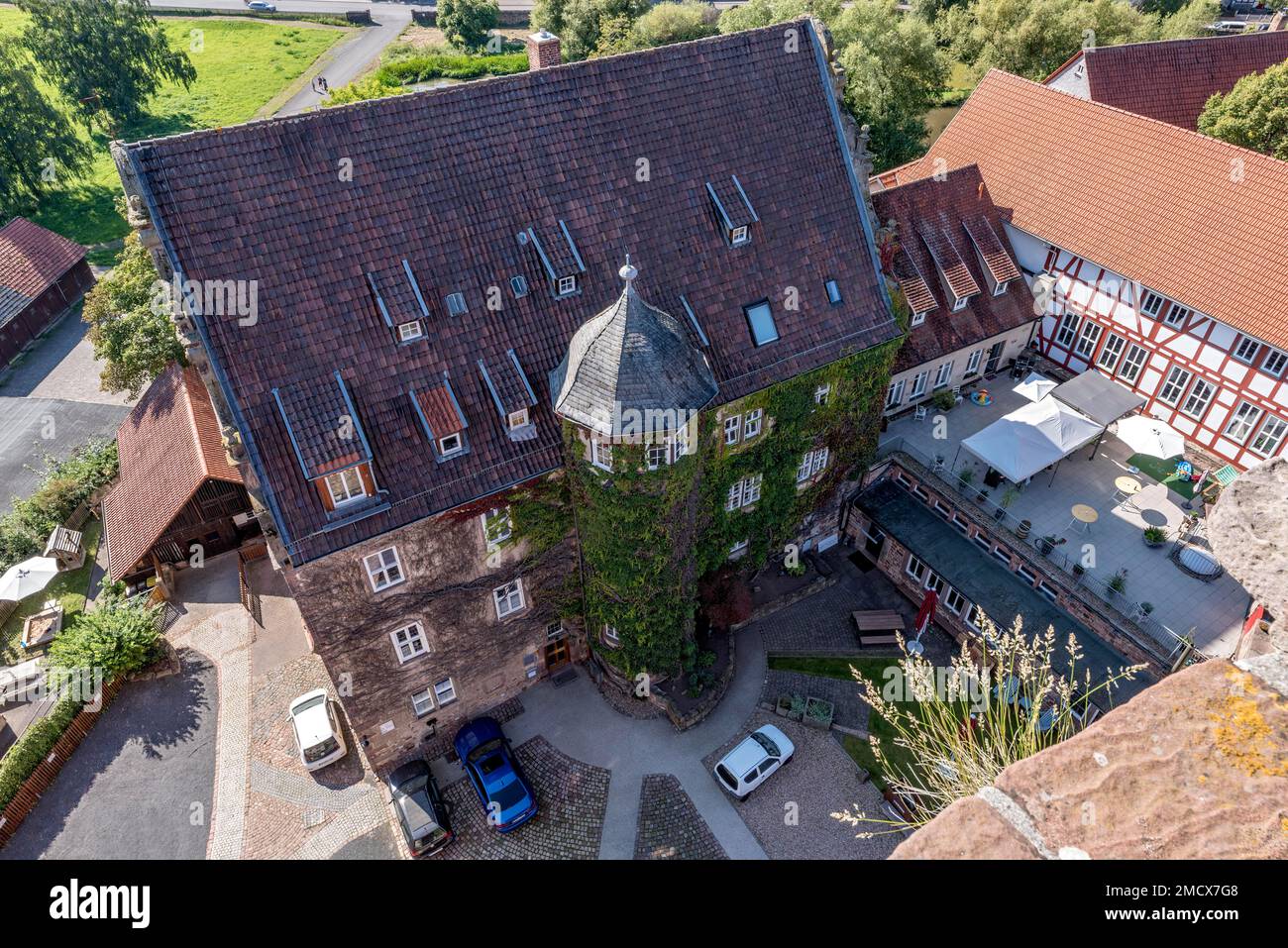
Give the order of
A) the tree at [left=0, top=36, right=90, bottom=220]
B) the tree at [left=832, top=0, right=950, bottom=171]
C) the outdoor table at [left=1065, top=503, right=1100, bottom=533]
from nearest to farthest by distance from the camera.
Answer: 1. the outdoor table at [left=1065, top=503, right=1100, bottom=533]
2. the tree at [left=832, top=0, right=950, bottom=171]
3. the tree at [left=0, top=36, right=90, bottom=220]

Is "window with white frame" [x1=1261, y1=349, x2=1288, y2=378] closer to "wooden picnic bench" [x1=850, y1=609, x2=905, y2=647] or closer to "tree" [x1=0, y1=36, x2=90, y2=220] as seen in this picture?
"wooden picnic bench" [x1=850, y1=609, x2=905, y2=647]

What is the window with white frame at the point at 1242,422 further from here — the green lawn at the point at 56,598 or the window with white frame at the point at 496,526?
the green lawn at the point at 56,598

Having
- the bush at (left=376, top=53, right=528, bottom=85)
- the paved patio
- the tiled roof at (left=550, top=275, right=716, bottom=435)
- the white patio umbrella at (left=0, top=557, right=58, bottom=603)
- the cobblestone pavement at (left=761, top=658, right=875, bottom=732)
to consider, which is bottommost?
the cobblestone pavement at (left=761, top=658, right=875, bottom=732)

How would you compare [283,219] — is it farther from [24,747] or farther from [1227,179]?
[1227,179]

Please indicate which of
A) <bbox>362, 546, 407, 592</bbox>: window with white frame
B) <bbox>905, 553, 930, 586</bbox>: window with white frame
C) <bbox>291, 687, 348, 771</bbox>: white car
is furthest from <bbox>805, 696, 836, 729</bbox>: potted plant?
<bbox>291, 687, 348, 771</bbox>: white car

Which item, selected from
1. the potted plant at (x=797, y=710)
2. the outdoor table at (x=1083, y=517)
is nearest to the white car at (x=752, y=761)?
the potted plant at (x=797, y=710)

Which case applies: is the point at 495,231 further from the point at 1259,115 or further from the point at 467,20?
the point at 467,20
